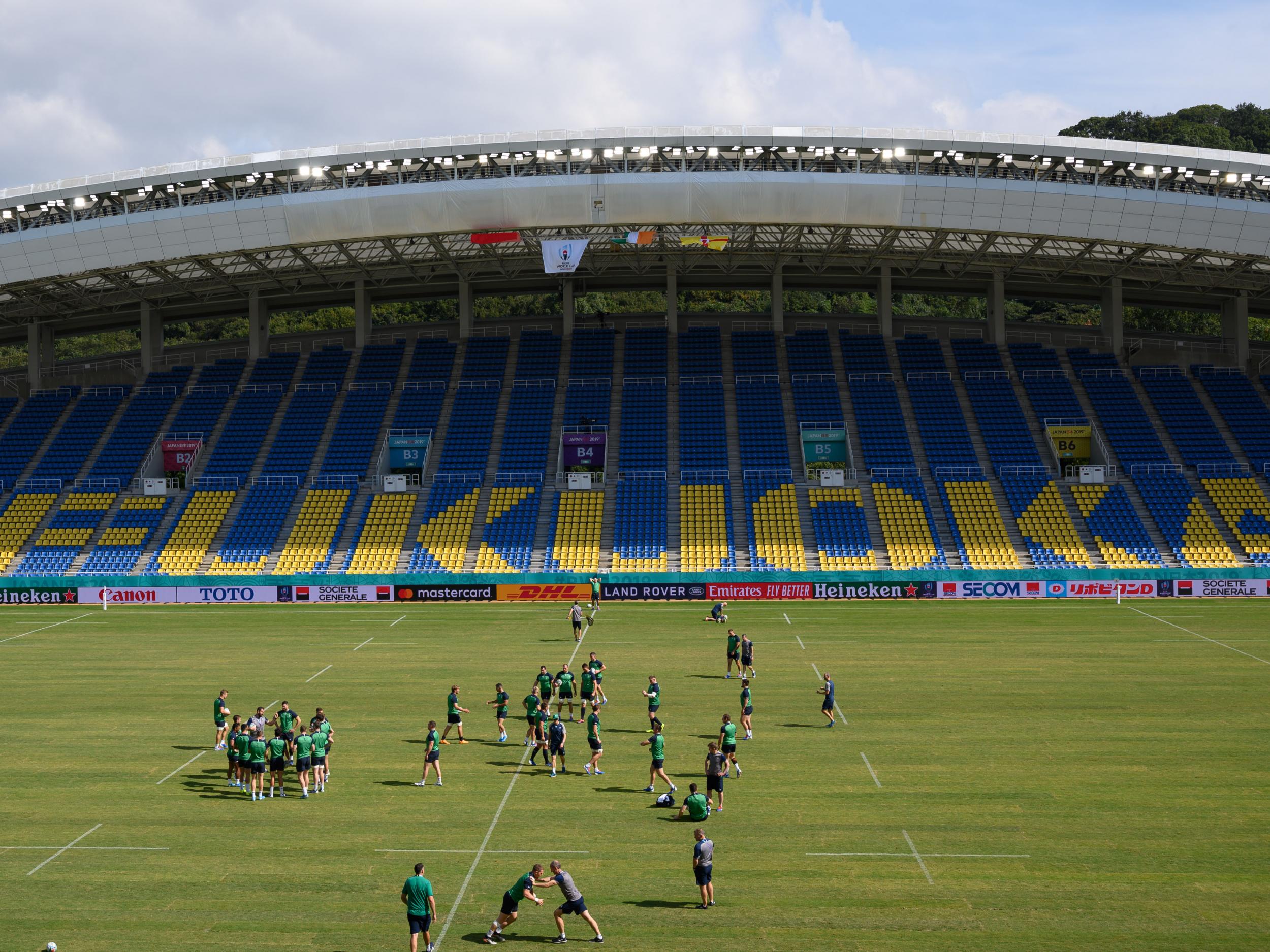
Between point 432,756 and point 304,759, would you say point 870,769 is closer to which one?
point 432,756

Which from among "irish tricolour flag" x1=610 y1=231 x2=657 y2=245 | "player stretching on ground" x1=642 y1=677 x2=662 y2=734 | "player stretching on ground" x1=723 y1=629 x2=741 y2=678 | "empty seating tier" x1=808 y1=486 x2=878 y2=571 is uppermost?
"irish tricolour flag" x1=610 y1=231 x2=657 y2=245

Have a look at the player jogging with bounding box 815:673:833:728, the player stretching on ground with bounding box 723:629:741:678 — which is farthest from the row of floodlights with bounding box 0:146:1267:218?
the player jogging with bounding box 815:673:833:728

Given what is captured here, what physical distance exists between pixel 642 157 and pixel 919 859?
1653 inches

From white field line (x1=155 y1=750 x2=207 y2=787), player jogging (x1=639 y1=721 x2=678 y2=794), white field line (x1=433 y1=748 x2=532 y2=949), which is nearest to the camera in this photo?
white field line (x1=433 y1=748 x2=532 y2=949)

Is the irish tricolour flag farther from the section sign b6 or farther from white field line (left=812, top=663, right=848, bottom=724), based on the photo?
white field line (left=812, top=663, right=848, bottom=724)

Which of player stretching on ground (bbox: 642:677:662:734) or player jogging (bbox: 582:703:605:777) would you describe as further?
player stretching on ground (bbox: 642:677:662:734)

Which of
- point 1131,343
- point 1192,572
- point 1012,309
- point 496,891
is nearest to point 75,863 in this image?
point 496,891

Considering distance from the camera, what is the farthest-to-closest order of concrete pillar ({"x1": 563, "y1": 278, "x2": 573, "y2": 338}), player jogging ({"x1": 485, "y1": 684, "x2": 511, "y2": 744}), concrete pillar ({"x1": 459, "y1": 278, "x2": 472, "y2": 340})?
1. concrete pillar ({"x1": 563, "y1": 278, "x2": 573, "y2": 338})
2. concrete pillar ({"x1": 459, "y1": 278, "x2": 472, "y2": 340})
3. player jogging ({"x1": 485, "y1": 684, "x2": 511, "y2": 744})

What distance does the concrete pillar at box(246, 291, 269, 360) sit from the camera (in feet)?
227

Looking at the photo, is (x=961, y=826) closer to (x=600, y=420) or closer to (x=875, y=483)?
(x=875, y=483)

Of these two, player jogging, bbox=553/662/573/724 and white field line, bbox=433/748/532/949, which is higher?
player jogging, bbox=553/662/573/724

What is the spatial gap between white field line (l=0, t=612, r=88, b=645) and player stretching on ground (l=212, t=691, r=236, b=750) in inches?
776

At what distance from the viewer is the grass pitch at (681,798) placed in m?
17.4

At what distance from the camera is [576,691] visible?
32.2 m
